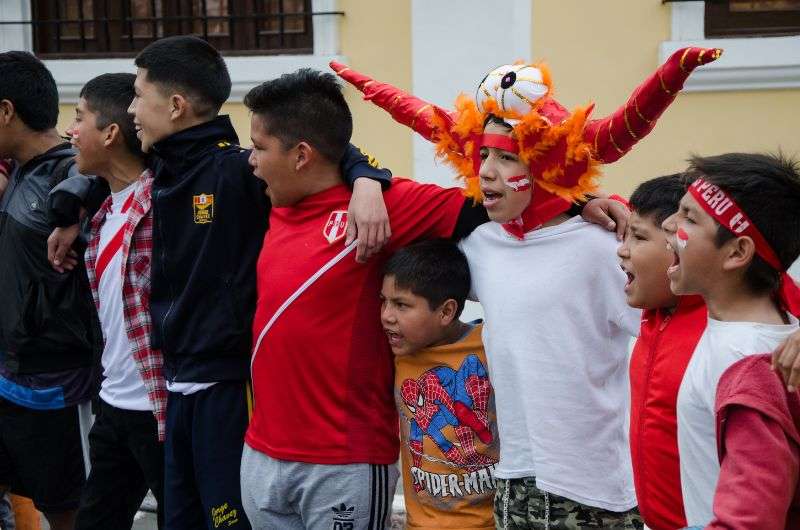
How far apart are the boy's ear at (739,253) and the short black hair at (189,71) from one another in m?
1.92

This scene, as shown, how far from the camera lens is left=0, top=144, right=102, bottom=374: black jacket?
13.9ft

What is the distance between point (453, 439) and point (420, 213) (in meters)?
0.68

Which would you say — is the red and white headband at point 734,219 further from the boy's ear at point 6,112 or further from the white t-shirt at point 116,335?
the boy's ear at point 6,112

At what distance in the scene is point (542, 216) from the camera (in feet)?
10.3

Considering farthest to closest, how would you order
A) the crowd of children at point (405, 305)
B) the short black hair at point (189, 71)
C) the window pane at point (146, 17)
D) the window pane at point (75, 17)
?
the window pane at point (75, 17)
the window pane at point (146, 17)
the short black hair at point (189, 71)
the crowd of children at point (405, 305)

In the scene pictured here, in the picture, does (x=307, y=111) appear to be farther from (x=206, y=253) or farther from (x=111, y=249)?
(x=111, y=249)

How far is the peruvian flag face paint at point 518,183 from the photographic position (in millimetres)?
3113

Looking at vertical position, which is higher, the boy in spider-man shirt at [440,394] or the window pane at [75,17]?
the window pane at [75,17]

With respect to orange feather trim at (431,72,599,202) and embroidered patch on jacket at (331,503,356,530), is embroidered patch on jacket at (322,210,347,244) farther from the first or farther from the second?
embroidered patch on jacket at (331,503,356,530)

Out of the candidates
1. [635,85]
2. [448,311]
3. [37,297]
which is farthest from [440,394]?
[635,85]

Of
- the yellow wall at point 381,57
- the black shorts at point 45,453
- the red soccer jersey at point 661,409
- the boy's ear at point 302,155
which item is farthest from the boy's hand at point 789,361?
the yellow wall at point 381,57

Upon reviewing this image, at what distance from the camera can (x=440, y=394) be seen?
3277 mm

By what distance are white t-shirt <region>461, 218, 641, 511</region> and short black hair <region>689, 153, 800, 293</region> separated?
65 cm

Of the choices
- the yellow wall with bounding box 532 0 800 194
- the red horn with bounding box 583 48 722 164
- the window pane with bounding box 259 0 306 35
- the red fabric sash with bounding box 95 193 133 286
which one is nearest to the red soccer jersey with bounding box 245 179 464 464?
the red horn with bounding box 583 48 722 164
